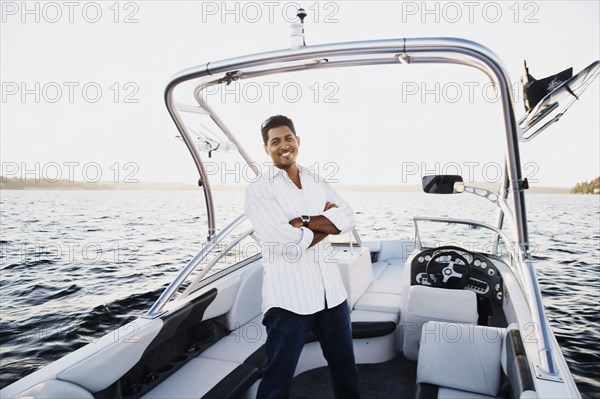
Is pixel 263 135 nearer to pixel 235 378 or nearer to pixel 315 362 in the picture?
pixel 235 378

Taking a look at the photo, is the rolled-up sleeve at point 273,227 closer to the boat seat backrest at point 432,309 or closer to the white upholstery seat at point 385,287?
the boat seat backrest at point 432,309

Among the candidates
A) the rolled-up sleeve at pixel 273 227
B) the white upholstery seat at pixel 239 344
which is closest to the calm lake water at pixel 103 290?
the rolled-up sleeve at pixel 273 227

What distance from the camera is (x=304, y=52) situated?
5.56ft

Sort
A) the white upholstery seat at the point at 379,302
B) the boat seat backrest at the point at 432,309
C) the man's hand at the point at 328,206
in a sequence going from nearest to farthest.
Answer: the man's hand at the point at 328,206 → the boat seat backrest at the point at 432,309 → the white upholstery seat at the point at 379,302

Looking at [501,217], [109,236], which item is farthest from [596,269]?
[109,236]

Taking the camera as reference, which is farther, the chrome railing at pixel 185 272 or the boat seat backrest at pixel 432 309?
the boat seat backrest at pixel 432 309

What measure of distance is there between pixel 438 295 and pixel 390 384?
721mm

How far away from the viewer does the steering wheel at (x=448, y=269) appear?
3102mm

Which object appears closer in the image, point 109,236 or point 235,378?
point 235,378

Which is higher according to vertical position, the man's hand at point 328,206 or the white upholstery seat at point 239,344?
the man's hand at point 328,206

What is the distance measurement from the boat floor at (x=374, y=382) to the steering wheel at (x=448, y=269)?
2.35 feet

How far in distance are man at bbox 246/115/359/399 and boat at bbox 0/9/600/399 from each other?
1.60 feet

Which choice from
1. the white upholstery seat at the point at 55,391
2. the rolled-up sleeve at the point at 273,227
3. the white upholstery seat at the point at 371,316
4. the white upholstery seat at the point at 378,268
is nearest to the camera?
the white upholstery seat at the point at 55,391

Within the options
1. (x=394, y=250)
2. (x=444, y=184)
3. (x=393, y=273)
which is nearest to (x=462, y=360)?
(x=444, y=184)
